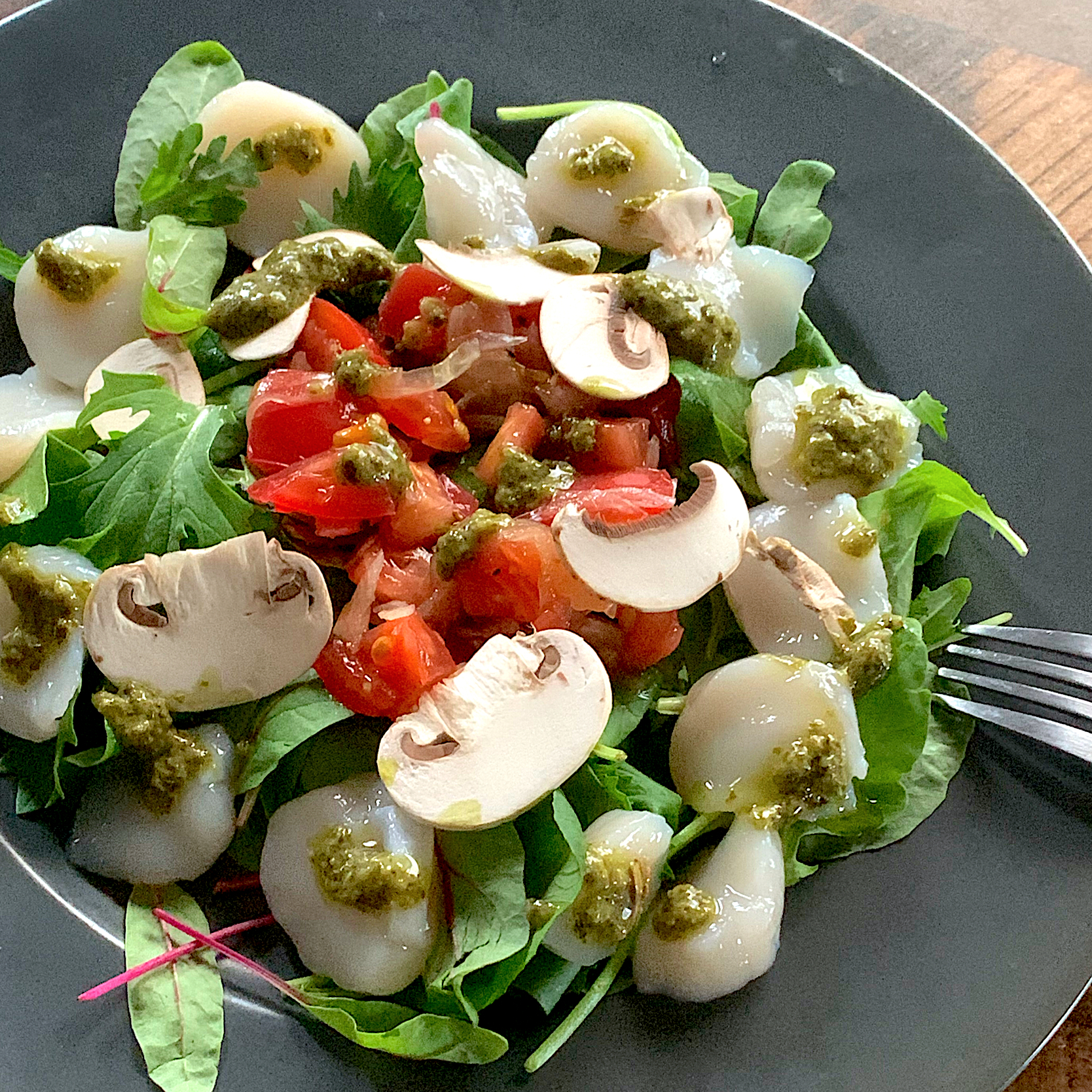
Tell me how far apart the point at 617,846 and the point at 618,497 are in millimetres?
531

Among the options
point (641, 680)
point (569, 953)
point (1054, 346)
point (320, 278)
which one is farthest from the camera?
point (1054, 346)

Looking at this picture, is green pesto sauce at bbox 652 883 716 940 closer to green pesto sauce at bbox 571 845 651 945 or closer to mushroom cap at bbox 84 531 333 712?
green pesto sauce at bbox 571 845 651 945

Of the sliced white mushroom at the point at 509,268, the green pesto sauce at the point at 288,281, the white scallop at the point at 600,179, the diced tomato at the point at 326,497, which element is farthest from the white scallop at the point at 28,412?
the white scallop at the point at 600,179

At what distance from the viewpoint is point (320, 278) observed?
76.5 inches

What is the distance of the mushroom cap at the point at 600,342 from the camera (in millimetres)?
1848

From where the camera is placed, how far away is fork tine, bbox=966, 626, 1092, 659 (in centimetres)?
192

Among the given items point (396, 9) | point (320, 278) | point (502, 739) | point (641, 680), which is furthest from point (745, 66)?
point (502, 739)

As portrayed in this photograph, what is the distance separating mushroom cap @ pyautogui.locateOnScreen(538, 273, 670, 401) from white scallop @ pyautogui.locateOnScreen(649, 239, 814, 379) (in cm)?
17

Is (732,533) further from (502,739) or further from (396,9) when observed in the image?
(396,9)

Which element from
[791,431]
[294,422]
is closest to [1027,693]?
[791,431]

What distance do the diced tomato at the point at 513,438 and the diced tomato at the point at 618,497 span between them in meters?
0.11

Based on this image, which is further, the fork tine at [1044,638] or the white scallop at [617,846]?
the fork tine at [1044,638]

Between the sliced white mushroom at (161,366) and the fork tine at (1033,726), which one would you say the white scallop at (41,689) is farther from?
the fork tine at (1033,726)

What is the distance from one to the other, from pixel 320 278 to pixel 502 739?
2.93 ft
